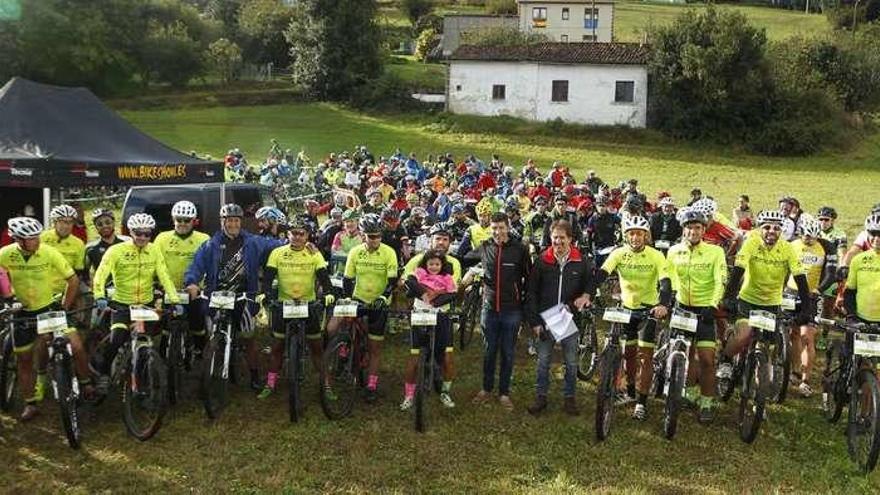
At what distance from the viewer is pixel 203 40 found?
6469cm

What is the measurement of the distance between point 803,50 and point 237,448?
49.7 m

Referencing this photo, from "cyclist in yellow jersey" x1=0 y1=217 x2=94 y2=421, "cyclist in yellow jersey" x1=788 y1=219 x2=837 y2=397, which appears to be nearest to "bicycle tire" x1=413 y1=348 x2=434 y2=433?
"cyclist in yellow jersey" x1=0 y1=217 x2=94 y2=421

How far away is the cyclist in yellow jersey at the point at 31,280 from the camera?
7582 mm

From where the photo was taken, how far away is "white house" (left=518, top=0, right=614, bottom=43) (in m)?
73.3

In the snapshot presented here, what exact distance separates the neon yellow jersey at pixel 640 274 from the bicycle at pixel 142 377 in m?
4.57

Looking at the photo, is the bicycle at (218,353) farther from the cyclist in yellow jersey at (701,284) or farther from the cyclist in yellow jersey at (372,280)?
the cyclist in yellow jersey at (701,284)

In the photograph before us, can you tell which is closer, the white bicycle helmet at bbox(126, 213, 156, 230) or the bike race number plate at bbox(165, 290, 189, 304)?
the white bicycle helmet at bbox(126, 213, 156, 230)

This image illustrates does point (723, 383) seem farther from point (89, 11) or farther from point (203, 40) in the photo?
point (203, 40)

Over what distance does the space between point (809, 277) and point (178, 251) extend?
783 centimetres

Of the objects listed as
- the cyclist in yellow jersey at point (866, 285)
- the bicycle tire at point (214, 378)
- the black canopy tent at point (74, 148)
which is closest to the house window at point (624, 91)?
the black canopy tent at point (74, 148)

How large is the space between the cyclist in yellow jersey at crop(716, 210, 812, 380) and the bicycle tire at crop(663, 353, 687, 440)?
103cm

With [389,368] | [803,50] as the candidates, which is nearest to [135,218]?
[389,368]

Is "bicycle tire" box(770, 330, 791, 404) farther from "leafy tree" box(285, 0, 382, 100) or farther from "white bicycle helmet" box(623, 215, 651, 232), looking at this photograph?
"leafy tree" box(285, 0, 382, 100)

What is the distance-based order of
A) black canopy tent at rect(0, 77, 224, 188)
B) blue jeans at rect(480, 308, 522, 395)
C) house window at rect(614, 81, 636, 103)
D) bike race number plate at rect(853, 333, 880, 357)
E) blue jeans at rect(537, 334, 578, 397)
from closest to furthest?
bike race number plate at rect(853, 333, 880, 357)
blue jeans at rect(537, 334, 578, 397)
blue jeans at rect(480, 308, 522, 395)
black canopy tent at rect(0, 77, 224, 188)
house window at rect(614, 81, 636, 103)
